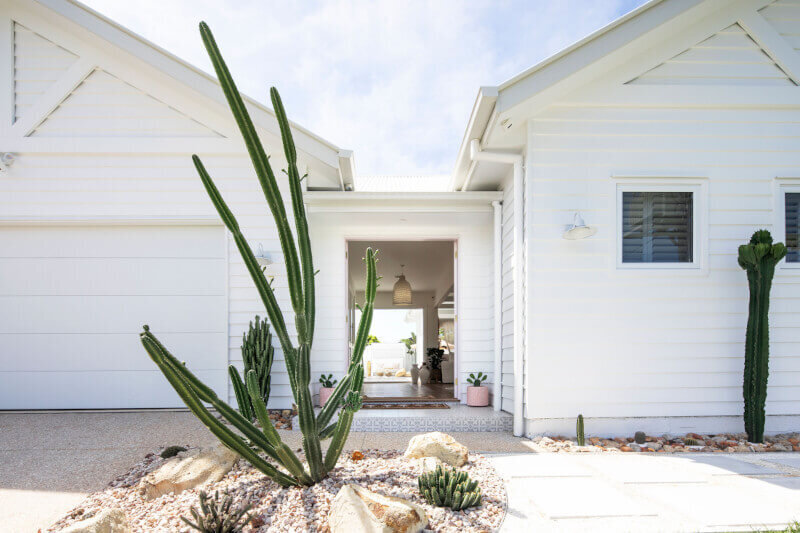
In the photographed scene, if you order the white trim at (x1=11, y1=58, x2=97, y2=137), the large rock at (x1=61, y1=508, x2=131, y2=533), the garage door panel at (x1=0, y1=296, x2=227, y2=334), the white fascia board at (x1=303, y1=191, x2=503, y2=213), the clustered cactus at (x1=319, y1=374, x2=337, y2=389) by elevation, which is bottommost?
the large rock at (x1=61, y1=508, x2=131, y2=533)

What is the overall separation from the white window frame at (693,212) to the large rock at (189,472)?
12.6ft

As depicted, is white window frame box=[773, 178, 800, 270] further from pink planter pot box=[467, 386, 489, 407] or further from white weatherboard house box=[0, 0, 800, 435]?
pink planter pot box=[467, 386, 489, 407]

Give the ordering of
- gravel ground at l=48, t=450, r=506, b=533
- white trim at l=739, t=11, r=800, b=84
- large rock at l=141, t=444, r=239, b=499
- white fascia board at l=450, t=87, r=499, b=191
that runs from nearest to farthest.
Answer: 1. gravel ground at l=48, t=450, r=506, b=533
2. large rock at l=141, t=444, r=239, b=499
3. white fascia board at l=450, t=87, r=499, b=191
4. white trim at l=739, t=11, r=800, b=84

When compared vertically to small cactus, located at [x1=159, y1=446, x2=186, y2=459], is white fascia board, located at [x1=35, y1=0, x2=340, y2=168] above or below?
above

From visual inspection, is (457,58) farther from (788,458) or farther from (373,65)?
(788,458)

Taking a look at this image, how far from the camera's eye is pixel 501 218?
6.55 m

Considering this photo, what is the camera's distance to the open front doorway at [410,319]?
9.12m

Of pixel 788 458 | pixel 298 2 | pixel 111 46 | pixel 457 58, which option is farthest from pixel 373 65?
pixel 788 458

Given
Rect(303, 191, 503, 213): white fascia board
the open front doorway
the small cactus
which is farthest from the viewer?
the open front doorway

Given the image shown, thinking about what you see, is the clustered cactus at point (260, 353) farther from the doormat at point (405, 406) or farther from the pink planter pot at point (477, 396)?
the pink planter pot at point (477, 396)

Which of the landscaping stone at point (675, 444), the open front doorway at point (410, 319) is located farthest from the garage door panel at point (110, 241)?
the landscaping stone at point (675, 444)

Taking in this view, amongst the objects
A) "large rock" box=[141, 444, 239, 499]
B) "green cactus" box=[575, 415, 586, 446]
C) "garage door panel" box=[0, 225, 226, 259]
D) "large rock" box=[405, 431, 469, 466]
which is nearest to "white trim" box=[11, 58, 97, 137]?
"garage door panel" box=[0, 225, 226, 259]

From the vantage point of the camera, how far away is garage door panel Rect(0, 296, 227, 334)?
6.08 m

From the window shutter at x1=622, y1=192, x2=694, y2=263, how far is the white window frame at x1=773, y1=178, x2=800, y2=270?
2.77 feet
